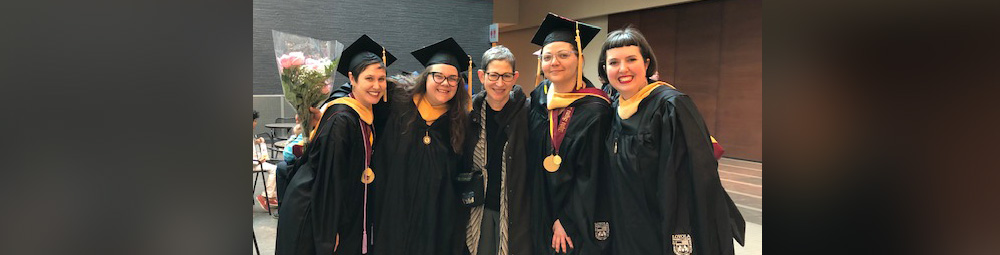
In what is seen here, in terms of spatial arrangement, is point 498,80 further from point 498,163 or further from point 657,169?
point 657,169

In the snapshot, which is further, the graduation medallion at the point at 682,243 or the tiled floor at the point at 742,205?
the tiled floor at the point at 742,205

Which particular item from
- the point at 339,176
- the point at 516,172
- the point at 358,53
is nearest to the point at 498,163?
the point at 516,172

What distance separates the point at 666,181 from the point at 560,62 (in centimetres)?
67

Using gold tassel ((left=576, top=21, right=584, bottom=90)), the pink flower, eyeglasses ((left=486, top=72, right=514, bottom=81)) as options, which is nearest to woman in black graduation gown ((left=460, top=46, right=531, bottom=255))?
eyeglasses ((left=486, top=72, right=514, bottom=81))

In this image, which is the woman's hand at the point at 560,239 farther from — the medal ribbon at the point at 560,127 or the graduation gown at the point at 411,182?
the graduation gown at the point at 411,182

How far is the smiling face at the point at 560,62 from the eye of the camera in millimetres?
2352

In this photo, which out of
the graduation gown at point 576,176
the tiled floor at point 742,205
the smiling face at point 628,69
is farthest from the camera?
the tiled floor at point 742,205

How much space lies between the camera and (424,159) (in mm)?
2449

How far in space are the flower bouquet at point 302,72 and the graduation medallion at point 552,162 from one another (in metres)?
1.01

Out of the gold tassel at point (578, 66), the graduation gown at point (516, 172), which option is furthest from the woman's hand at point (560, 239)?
the gold tassel at point (578, 66)
